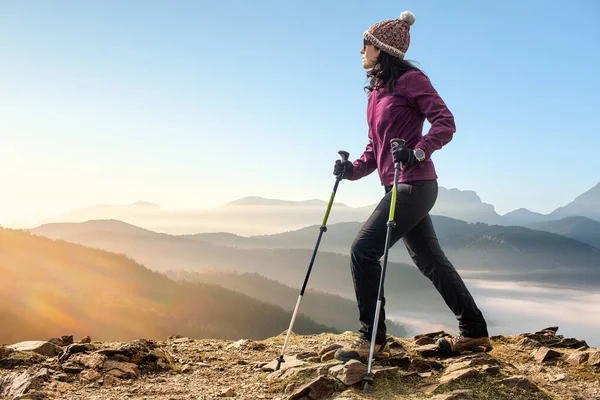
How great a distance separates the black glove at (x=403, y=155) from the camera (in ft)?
17.5

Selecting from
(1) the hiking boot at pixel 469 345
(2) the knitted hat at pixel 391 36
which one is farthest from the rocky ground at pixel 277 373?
(2) the knitted hat at pixel 391 36

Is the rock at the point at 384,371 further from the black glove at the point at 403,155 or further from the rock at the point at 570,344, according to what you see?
the rock at the point at 570,344

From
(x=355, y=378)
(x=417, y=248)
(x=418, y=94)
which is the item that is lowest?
(x=355, y=378)

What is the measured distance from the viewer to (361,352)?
5.71 m

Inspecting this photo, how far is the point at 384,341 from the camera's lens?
19.4 feet

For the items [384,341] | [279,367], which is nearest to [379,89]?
[384,341]

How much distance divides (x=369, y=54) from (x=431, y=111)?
102cm

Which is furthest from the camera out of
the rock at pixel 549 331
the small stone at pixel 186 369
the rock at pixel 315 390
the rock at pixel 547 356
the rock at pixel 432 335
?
the rock at pixel 549 331

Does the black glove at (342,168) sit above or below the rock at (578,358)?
above

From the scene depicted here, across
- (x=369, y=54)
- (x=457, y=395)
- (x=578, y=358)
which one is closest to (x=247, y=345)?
(x=457, y=395)

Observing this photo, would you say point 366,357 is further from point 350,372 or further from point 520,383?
point 520,383

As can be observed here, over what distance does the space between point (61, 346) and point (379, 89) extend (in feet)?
A: 19.0

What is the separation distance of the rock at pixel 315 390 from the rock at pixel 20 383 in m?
2.82

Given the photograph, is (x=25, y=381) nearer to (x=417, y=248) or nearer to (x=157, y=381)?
(x=157, y=381)
